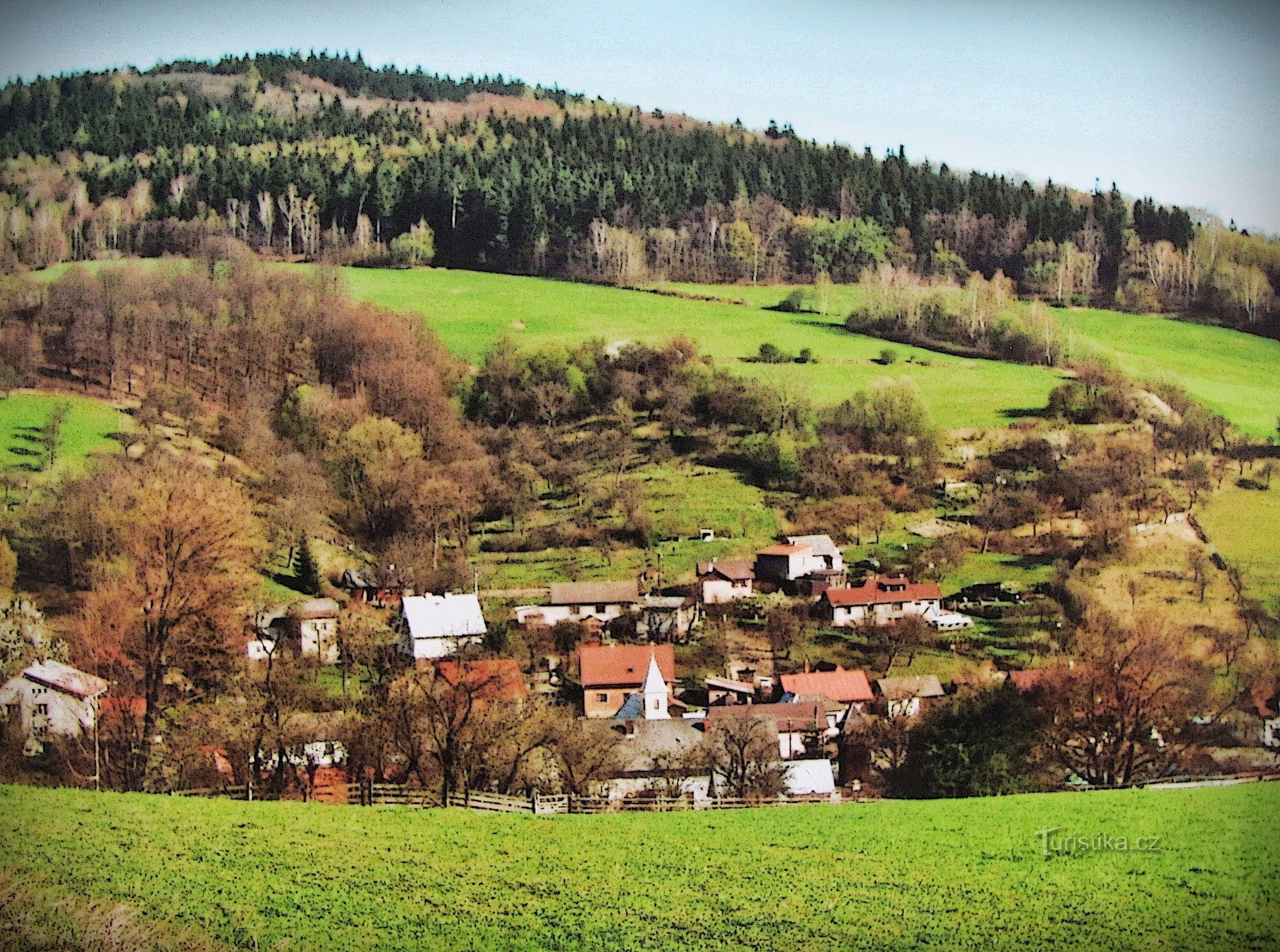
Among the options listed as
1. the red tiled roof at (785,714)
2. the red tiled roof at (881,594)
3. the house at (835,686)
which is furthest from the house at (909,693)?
the red tiled roof at (881,594)

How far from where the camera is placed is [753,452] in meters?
31.6

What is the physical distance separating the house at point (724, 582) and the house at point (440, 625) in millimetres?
4217

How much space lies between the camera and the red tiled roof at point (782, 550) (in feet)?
87.1

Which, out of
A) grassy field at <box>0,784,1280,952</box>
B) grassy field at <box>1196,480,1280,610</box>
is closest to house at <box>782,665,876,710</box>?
grassy field at <box>0,784,1280,952</box>

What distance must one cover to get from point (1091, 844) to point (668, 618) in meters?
13.2

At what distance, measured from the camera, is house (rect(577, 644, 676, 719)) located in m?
21.0

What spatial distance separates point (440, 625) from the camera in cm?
2377

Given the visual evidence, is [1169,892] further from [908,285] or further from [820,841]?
[908,285]

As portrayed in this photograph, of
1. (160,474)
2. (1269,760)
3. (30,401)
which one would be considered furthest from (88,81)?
(1269,760)

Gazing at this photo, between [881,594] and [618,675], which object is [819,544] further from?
[618,675]

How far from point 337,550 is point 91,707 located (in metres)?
11.1

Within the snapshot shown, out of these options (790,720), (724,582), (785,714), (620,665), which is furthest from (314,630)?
(790,720)

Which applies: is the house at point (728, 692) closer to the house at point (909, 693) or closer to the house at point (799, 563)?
the house at point (909, 693)

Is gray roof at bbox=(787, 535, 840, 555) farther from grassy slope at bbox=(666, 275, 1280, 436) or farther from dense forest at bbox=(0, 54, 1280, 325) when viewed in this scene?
dense forest at bbox=(0, 54, 1280, 325)
